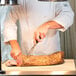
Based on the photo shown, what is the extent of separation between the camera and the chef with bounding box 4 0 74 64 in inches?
38.8

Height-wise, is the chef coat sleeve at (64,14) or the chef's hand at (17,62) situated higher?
the chef coat sleeve at (64,14)

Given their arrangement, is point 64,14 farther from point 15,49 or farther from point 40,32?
point 15,49

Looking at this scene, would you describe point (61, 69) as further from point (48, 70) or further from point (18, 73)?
point (18, 73)

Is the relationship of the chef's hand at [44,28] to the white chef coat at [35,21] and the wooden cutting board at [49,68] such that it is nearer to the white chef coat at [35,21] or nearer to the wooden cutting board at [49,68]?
the white chef coat at [35,21]

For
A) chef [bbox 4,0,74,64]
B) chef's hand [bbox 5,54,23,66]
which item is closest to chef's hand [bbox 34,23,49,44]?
chef [bbox 4,0,74,64]

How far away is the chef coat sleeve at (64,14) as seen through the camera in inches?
A: 38.6

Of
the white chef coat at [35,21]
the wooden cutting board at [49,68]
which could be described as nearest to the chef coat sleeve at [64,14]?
the white chef coat at [35,21]

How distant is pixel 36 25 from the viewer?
1009 millimetres

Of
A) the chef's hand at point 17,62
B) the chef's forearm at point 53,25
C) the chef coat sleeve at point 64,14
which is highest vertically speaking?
the chef coat sleeve at point 64,14

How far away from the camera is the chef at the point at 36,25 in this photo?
3.23 ft

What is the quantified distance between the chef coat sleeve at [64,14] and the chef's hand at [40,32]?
0.18 feet

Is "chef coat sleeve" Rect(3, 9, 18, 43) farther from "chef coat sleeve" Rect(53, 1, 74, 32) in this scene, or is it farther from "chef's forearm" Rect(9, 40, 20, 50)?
"chef coat sleeve" Rect(53, 1, 74, 32)

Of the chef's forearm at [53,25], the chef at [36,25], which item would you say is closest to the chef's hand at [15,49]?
the chef at [36,25]

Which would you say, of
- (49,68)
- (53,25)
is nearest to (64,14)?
(53,25)
